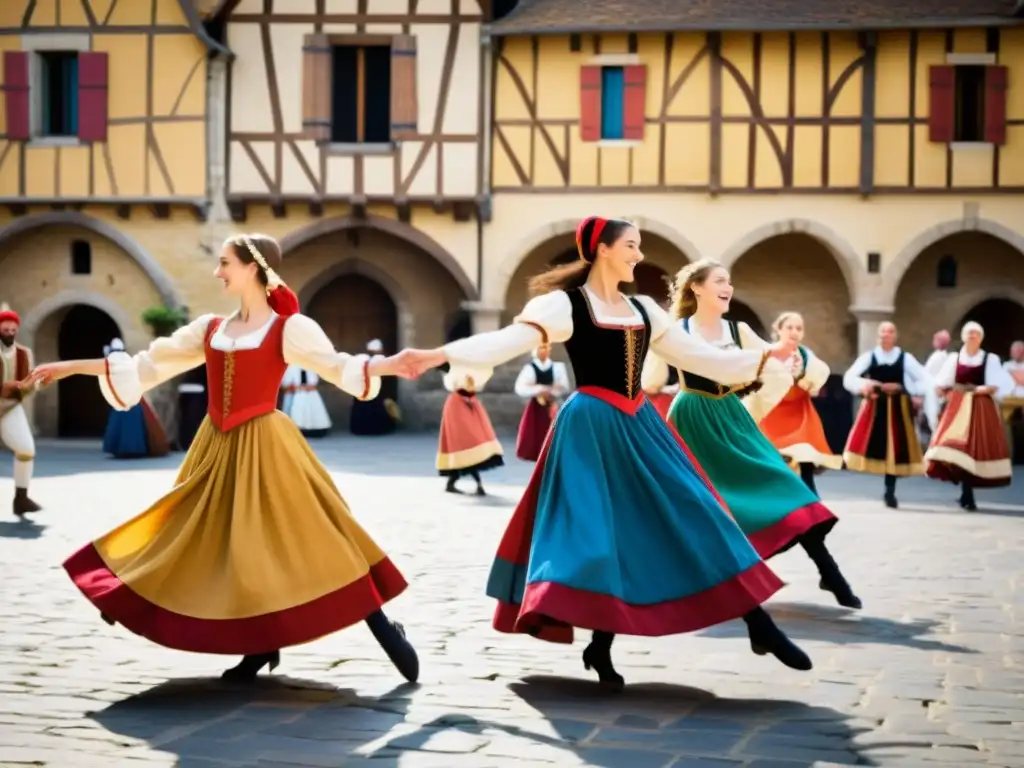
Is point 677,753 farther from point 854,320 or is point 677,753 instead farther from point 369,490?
point 854,320

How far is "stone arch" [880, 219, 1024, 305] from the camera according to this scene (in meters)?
22.3

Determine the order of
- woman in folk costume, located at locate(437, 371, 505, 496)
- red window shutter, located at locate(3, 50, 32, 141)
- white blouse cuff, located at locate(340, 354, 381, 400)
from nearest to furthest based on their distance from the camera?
white blouse cuff, located at locate(340, 354, 381, 400)
woman in folk costume, located at locate(437, 371, 505, 496)
red window shutter, located at locate(3, 50, 32, 141)

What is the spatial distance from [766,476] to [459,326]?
1795 cm

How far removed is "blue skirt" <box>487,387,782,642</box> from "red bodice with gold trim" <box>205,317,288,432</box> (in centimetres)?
106

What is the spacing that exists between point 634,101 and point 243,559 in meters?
18.1

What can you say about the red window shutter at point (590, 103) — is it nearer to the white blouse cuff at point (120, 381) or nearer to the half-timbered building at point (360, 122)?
the half-timbered building at point (360, 122)

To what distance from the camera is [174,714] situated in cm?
499

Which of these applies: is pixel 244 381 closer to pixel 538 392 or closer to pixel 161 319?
pixel 538 392

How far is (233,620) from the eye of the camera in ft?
17.1

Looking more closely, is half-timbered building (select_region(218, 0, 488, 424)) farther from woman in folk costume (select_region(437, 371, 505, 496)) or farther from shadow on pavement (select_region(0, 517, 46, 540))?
shadow on pavement (select_region(0, 517, 46, 540))

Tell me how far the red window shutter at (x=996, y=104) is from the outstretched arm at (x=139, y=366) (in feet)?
61.1

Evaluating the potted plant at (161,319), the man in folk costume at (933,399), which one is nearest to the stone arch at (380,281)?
the potted plant at (161,319)

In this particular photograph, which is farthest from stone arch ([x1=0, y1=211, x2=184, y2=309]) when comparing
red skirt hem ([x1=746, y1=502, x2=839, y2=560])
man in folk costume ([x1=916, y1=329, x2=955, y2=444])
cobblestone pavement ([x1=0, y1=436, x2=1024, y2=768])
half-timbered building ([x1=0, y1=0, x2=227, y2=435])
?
red skirt hem ([x1=746, y1=502, x2=839, y2=560])

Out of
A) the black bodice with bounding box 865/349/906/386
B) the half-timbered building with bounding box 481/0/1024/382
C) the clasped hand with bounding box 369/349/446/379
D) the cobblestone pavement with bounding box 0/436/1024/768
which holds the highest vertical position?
the half-timbered building with bounding box 481/0/1024/382
